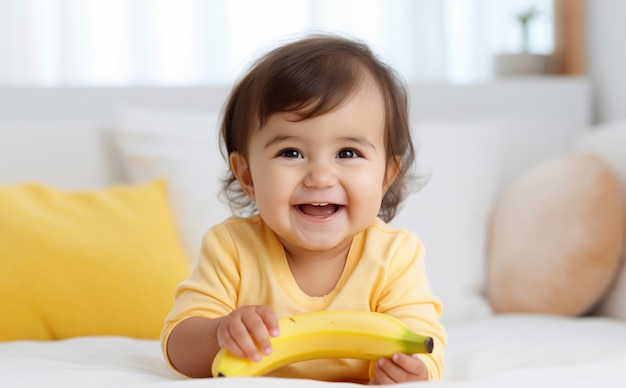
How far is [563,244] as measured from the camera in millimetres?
2025

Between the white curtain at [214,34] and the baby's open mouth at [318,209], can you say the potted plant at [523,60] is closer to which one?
the white curtain at [214,34]

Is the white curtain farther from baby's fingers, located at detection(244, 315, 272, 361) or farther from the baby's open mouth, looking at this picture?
baby's fingers, located at detection(244, 315, 272, 361)

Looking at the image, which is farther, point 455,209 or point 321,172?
point 455,209

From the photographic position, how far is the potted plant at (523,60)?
3115 mm

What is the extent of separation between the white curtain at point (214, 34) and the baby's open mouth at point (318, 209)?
6.26ft

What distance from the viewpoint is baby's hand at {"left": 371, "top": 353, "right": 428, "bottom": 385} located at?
1129mm

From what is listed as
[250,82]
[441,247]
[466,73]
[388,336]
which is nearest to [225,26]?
[466,73]

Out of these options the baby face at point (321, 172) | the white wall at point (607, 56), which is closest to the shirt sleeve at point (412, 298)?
the baby face at point (321, 172)

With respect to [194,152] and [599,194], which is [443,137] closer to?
[599,194]

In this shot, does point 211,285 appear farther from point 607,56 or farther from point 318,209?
point 607,56

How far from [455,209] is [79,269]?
95 cm

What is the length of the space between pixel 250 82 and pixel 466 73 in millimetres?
2280

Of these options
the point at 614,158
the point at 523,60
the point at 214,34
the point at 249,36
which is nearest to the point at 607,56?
the point at 523,60

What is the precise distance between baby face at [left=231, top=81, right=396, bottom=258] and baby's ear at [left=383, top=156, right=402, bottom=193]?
9 centimetres
